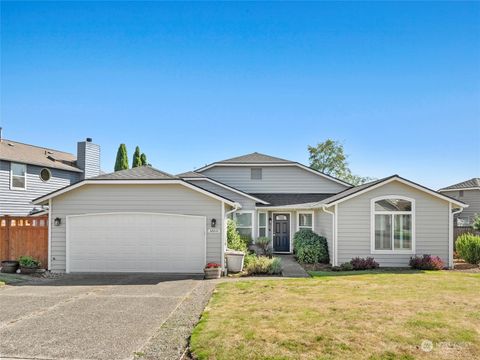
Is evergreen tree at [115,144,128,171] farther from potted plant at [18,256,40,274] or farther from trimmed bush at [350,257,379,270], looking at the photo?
trimmed bush at [350,257,379,270]

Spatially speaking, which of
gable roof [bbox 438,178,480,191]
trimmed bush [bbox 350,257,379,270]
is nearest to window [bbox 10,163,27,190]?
trimmed bush [bbox 350,257,379,270]

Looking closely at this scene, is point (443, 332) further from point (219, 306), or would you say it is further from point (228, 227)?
point (228, 227)

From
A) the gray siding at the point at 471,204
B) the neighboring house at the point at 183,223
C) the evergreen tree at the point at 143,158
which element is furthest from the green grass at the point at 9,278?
the gray siding at the point at 471,204

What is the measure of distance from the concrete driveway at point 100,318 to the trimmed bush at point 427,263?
27.2 feet

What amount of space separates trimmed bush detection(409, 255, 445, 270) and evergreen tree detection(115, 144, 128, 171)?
944 inches

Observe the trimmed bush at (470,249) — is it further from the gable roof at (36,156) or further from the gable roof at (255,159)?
the gable roof at (36,156)

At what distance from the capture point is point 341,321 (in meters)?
6.37

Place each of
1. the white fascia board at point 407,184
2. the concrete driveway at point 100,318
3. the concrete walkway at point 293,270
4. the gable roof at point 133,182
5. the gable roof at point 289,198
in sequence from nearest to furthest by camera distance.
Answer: the concrete driveway at point 100,318, the concrete walkway at point 293,270, the gable roof at point 133,182, the white fascia board at point 407,184, the gable roof at point 289,198

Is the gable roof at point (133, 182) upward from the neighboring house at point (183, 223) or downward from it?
upward

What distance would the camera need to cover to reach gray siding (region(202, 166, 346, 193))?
2175 centimetres

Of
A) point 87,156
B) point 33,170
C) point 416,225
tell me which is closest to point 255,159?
point 416,225

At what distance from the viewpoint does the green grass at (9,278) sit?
10.7m

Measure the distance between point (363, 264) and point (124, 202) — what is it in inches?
377

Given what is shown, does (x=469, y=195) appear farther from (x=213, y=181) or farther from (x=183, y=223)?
(x=183, y=223)
